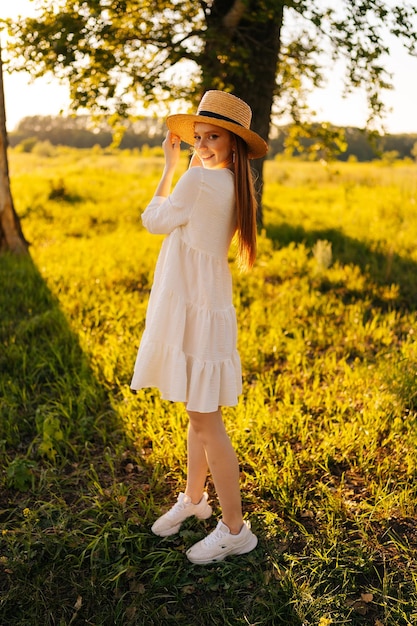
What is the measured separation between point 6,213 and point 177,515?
5598mm

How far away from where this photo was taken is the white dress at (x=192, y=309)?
8.96ft

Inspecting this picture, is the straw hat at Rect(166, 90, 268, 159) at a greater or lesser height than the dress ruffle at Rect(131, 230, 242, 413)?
greater

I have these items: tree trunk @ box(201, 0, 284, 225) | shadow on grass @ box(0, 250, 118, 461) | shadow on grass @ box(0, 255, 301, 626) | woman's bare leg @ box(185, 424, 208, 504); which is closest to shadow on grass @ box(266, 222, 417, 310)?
tree trunk @ box(201, 0, 284, 225)

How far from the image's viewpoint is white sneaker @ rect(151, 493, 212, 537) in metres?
3.25

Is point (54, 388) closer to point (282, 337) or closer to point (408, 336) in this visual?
point (282, 337)

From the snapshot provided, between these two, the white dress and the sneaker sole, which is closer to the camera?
the white dress

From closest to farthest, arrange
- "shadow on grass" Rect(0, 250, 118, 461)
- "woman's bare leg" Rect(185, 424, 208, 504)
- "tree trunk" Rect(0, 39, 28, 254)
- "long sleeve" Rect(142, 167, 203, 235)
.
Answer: "long sleeve" Rect(142, 167, 203, 235)
"woman's bare leg" Rect(185, 424, 208, 504)
"shadow on grass" Rect(0, 250, 118, 461)
"tree trunk" Rect(0, 39, 28, 254)

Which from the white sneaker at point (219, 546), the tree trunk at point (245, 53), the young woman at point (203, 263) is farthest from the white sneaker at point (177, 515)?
the tree trunk at point (245, 53)

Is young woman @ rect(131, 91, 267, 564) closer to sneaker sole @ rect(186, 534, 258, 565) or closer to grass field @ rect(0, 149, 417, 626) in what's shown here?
sneaker sole @ rect(186, 534, 258, 565)

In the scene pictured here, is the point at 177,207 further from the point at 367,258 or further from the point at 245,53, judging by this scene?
the point at 367,258

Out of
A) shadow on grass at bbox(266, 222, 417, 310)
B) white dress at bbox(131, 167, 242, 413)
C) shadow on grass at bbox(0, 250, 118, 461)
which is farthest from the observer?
shadow on grass at bbox(266, 222, 417, 310)

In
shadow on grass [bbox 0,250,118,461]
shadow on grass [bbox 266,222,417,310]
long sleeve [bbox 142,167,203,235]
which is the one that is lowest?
shadow on grass [bbox 0,250,118,461]

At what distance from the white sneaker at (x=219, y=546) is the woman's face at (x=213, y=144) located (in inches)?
67.7

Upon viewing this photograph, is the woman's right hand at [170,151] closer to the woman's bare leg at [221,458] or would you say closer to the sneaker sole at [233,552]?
the woman's bare leg at [221,458]
